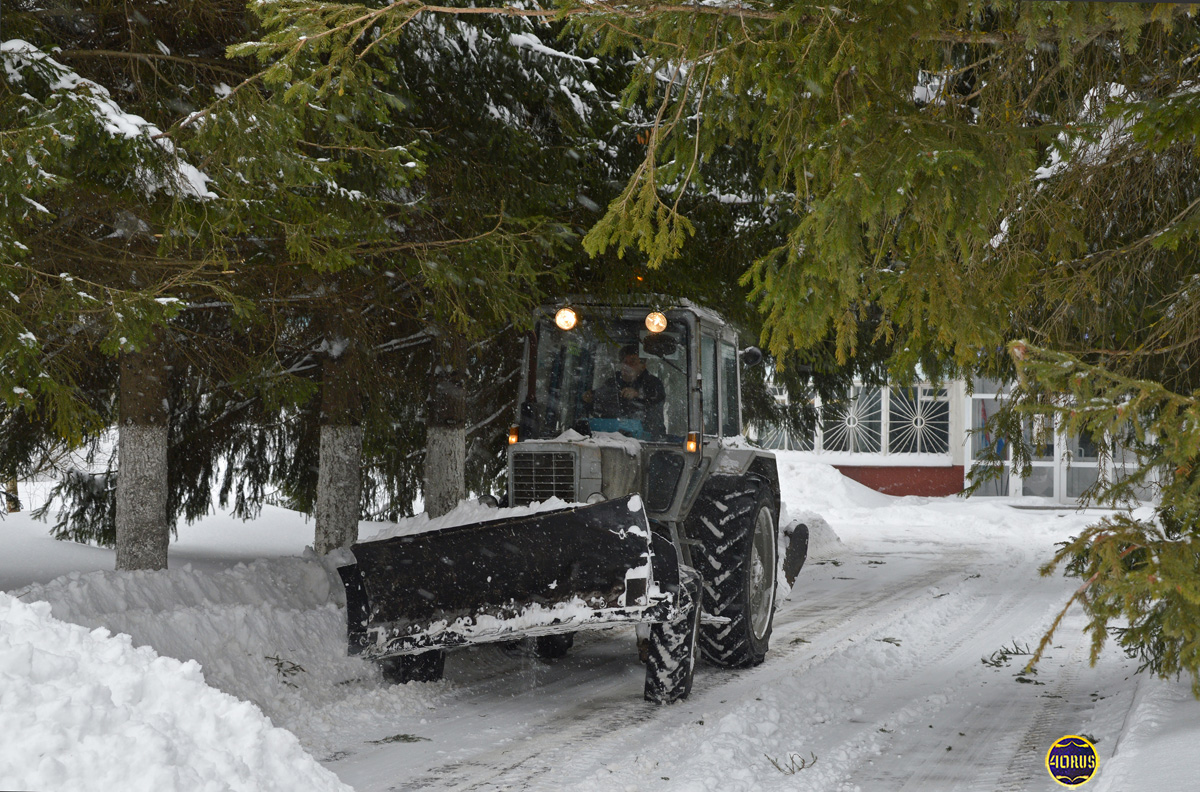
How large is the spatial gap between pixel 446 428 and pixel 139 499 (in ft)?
9.87

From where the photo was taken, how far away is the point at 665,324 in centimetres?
644

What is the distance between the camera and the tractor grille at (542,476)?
20.8 feet

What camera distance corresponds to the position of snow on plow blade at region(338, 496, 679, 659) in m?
5.46

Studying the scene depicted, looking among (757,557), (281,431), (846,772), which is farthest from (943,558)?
(846,772)

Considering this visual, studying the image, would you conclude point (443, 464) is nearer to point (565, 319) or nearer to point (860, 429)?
point (565, 319)

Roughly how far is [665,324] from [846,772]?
290 cm

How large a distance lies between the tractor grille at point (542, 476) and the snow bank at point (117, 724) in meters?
2.97

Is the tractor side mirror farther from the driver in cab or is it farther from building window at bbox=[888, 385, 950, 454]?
building window at bbox=[888, 385, 950, 454]

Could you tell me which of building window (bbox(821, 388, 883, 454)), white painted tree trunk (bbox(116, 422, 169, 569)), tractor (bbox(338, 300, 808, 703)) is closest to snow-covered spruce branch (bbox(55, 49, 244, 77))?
tractor (bbox(338, 300, 808, 703))

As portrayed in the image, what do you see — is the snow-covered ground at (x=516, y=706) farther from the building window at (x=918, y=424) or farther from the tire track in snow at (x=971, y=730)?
the building window at (x=918, y=424)

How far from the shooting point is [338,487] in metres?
9.55

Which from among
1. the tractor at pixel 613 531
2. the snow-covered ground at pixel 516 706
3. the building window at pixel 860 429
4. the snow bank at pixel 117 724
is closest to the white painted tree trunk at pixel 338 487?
the snow-covered ground at pixel 516 706

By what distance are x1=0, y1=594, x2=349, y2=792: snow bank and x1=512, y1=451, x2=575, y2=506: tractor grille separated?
2.97 meters

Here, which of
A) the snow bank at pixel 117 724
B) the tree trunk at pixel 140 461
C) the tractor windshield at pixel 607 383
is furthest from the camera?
the tree trunk at pixel 140 461
